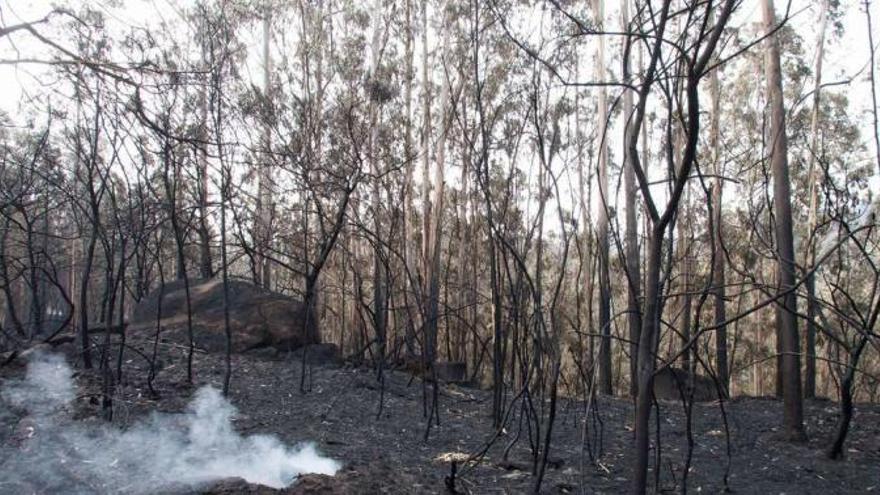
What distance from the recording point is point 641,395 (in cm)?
212

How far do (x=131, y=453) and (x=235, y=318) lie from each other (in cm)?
554

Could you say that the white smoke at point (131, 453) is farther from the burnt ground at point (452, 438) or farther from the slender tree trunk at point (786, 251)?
the slender tree trunk at point (786, 251)

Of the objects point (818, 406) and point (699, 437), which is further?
point (818, 406)

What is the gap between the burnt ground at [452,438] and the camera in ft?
15.3

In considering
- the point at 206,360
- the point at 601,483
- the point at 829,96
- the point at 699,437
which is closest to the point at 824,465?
the point at 699,437

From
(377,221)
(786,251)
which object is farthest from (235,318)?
(786,251)

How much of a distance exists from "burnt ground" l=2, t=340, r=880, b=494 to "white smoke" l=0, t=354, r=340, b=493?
0.19 metres

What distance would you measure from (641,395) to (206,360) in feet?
23.6

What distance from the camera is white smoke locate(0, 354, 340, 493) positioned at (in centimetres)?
392

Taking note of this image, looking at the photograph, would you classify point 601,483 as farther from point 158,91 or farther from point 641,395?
point 158,91

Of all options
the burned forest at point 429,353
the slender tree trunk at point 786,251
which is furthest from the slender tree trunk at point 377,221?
the slender tree trunk at point 786,251

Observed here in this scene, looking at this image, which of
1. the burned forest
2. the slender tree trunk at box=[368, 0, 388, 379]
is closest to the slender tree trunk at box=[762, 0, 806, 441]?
the burned forest

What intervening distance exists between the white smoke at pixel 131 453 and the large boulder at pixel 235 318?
3.62 meters

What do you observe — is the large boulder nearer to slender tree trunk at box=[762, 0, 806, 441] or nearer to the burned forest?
the burned forest
